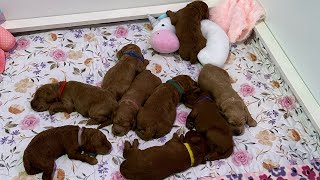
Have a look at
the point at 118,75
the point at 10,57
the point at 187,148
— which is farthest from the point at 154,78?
the point at 10,57

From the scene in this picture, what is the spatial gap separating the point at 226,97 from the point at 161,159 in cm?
46

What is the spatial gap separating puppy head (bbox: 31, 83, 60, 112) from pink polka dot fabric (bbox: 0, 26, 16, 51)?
0.44 meters

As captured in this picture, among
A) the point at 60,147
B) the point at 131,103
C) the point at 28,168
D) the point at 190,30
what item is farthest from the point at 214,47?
the point at 28,168

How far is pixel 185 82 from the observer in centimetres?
185

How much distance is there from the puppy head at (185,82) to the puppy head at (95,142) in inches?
17.7

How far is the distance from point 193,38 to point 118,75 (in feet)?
1.52

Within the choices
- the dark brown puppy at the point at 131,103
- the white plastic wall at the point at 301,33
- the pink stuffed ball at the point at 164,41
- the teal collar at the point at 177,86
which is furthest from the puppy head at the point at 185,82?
the white plastic wall at the point at 301,33

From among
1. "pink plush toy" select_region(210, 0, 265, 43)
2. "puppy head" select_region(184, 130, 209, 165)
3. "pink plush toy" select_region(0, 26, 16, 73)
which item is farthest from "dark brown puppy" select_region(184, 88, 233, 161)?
"pink plush toy" select_region(0, 26, 16, 73)

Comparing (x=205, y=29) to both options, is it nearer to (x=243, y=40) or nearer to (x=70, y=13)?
(x=243, y=40)

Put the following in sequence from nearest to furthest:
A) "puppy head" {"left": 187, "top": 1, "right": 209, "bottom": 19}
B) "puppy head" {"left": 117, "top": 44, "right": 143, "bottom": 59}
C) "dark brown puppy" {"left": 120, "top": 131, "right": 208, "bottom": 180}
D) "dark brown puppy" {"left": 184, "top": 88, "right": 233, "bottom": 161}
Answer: "dark brown puppy" {"left": 120, "top": 131, "right": 208, "bottom": 180}, "dark brown puppy" {"left": 184, "top": 88, "right": 233, "bottom": 161}, "puppy head" {"left": 117, "top": 44, "right": 143, "bottom": 59}, "puppy head" {"left": 187, "top": 1, "right": 209, "bottom": 19}

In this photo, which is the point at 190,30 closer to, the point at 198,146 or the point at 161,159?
the point at 198,146

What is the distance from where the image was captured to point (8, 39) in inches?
81.8

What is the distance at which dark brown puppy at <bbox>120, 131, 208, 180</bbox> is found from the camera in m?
1.53

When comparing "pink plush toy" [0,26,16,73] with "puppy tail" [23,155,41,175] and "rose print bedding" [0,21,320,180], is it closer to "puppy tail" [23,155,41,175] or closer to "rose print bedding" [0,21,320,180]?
"rose print bedding" [0,21,320,180]
